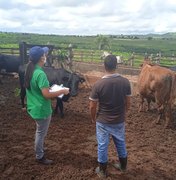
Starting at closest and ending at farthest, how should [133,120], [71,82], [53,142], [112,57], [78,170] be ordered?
[112,57] → [78,170] → [53,142] → [133,120] → [71,82]

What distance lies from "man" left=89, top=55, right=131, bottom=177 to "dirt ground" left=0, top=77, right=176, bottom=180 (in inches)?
25.4

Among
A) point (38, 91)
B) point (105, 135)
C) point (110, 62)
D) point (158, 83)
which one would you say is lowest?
point (105, 135)

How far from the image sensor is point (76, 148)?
607 centimetres

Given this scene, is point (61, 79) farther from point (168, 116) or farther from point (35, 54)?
point (35, 54)

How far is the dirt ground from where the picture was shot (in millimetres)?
4918

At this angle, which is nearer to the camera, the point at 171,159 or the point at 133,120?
the point at 171,159

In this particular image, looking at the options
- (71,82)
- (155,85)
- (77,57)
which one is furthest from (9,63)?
(77,57)

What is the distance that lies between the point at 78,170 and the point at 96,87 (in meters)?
1.50

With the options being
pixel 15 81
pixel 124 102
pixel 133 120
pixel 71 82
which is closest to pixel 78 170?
pixel 124 102

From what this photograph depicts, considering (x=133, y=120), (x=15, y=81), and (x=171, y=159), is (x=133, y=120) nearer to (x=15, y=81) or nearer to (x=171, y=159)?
(x=171, y=159)

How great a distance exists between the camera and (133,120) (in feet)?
27.6

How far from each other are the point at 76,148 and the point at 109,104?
76.1 inches

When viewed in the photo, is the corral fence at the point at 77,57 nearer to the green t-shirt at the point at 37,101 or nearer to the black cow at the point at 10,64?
the black cow at the point at 10,64

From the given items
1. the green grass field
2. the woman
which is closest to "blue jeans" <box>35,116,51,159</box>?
the woman
